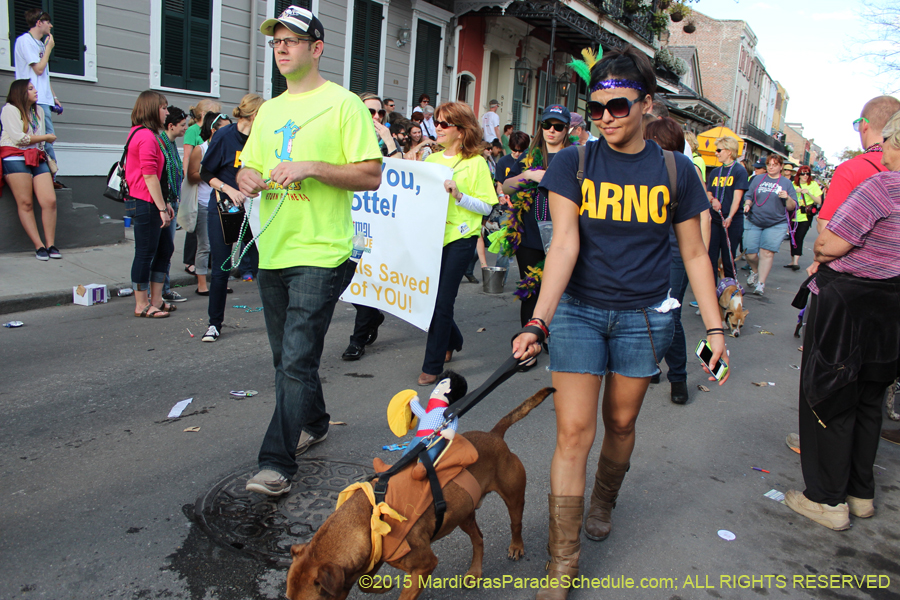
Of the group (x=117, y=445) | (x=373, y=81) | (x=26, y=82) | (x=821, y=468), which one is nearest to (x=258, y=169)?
(x=117, y=445)

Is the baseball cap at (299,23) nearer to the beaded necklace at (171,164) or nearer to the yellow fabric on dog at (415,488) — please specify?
the yellow fabric on dog at (415,488)

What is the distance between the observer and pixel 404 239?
5.65 m

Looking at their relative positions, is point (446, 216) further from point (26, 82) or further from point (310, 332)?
point (26, 82)

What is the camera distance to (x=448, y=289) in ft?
17.4

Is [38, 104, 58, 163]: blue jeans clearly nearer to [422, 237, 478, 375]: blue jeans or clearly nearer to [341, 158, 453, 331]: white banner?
[341, 158, 453, 331]: white banner

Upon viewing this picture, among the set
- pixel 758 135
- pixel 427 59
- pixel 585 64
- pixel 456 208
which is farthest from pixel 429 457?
pixel 758 135

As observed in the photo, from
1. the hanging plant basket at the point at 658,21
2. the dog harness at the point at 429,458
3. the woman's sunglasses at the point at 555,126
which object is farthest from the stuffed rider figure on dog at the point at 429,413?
the hanging plant basket at the point at 658,21

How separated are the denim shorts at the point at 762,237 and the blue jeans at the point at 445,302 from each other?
6.50m

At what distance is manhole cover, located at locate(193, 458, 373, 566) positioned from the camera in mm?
2926

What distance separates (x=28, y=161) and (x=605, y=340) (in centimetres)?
813

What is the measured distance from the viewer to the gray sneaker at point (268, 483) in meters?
3.19

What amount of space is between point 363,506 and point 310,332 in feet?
4.19

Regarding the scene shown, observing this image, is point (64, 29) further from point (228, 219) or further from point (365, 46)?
point (365, 46)

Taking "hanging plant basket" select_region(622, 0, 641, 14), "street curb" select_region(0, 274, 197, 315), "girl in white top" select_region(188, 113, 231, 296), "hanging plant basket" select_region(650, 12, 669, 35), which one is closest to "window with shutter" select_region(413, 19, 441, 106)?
"hanging plant basket" select_region(622, 0, 641, 14)
